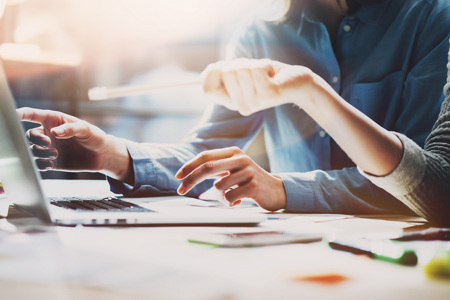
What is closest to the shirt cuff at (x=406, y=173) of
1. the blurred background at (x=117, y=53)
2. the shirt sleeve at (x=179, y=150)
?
the shirt sleeve at (x=179, y=150)

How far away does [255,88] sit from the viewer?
0.56m

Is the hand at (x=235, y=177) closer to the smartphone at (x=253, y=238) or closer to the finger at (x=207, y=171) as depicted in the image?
the finger at (x=207, y=171)

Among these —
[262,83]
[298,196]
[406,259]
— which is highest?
[262,83]

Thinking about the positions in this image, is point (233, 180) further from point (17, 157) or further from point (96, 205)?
point (17, 157)

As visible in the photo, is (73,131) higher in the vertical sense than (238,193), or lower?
higher

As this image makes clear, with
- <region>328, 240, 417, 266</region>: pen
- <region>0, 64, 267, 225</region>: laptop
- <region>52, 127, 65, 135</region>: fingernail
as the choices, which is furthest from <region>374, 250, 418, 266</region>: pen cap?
<region>52, 127, 65, 135</region>: fingernail

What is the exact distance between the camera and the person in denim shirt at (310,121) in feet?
2.34

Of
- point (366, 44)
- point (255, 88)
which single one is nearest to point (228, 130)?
point (366, 44)

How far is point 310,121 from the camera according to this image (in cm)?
107

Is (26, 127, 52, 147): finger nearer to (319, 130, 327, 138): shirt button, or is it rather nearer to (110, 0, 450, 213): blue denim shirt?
(110, 0, 450, 213): blue denim shirt

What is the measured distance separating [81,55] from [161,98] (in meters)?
0.61

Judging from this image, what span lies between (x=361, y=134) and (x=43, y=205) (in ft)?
1.37

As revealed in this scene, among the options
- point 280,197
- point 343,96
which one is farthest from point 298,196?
point 343,96

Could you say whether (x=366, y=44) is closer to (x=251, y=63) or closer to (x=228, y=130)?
(x=228, y=130)
